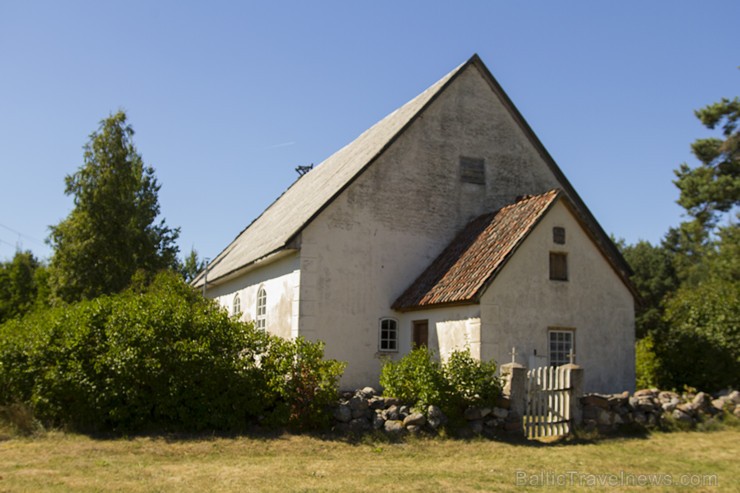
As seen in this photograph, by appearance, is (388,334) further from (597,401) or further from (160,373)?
(160,373)

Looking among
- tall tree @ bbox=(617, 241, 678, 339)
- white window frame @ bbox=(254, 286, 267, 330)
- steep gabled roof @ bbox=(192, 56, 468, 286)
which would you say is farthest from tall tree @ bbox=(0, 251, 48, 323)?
tall tree @ bbox=(617, 241, 678, 339)

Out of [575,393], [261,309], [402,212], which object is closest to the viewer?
[575,393]

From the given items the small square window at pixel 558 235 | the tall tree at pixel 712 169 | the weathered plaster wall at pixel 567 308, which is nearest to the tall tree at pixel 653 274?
the tall tree at pixel 712 169

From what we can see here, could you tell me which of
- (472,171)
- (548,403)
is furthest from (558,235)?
(548,403)

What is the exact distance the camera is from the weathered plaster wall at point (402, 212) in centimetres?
1866

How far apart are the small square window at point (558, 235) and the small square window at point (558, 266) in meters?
0.31

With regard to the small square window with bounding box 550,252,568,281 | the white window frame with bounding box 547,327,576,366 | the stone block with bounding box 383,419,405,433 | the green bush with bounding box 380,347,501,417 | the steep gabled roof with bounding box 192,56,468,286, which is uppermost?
the steep gabled roof with bounding box 192,56,468,286

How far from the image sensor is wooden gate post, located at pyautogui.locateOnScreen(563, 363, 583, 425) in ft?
46.6

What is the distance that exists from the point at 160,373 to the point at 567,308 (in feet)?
33.6

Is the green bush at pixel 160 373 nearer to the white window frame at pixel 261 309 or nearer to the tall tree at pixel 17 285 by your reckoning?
the white window frame at pixel 261 309

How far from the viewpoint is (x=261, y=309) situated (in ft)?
71.1

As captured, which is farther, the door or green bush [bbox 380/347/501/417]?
the door

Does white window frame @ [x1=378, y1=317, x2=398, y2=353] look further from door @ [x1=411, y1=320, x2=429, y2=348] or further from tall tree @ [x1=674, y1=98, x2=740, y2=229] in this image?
tall tree @ [x1=674, y1=98, x2=740, y2=229]

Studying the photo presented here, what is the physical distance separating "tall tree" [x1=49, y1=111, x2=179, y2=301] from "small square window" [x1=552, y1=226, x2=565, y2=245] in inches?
952
